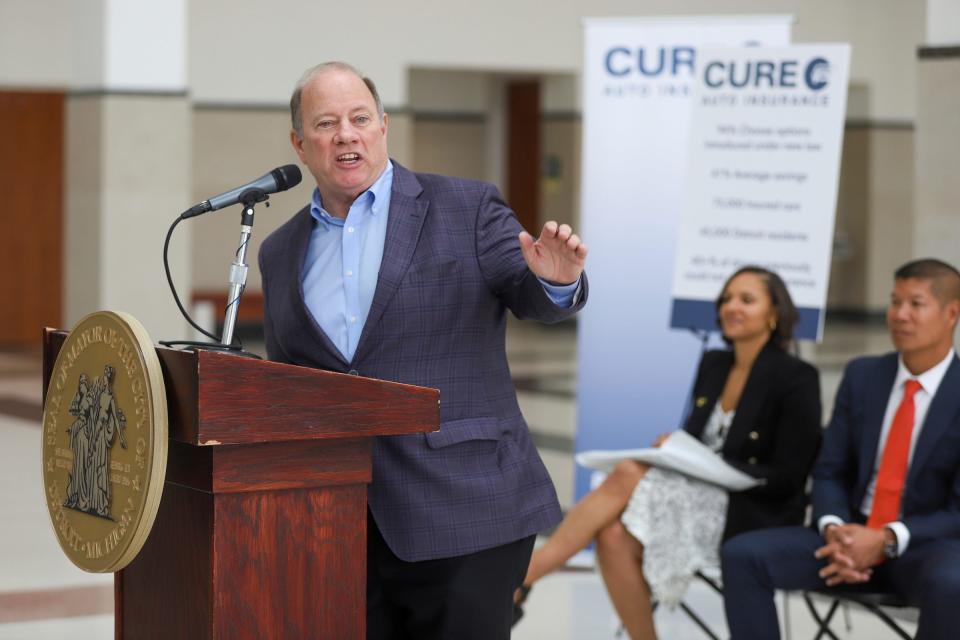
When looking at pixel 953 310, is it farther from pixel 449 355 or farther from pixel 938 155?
pixel 449 355

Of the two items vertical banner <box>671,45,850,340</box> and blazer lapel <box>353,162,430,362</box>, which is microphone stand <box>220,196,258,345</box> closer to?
blazer lapel <box>353,162,430,362</box>

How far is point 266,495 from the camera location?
6.79 feet

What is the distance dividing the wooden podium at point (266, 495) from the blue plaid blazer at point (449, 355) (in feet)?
0.51

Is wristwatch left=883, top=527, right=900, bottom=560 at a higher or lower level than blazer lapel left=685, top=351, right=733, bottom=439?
lower

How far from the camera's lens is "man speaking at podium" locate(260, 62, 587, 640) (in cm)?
231

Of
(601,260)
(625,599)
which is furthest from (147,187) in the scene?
(625,599)

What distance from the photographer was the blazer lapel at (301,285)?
2332 mm

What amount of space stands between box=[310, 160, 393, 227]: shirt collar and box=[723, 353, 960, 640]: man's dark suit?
1.80 metres

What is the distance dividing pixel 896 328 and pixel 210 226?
10757 millimetres

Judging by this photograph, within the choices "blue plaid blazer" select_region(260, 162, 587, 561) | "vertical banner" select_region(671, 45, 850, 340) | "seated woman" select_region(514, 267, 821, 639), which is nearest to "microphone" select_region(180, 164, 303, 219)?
"blue plaid blazer" select_region(260, 162, 587, 561)

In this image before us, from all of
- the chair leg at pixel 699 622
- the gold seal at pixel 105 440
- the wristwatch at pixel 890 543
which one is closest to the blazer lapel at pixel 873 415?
the wristwatch at pixel 890 543

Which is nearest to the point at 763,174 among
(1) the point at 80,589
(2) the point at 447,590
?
(1) the point at 80,589

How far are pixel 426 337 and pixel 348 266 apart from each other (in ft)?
0.60

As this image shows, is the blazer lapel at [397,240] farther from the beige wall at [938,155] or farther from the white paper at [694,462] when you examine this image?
the beige wall at [938,155]
